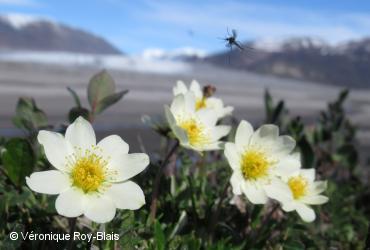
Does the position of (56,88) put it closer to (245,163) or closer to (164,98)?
(164,98)

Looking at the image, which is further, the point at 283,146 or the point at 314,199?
the point at 314,199

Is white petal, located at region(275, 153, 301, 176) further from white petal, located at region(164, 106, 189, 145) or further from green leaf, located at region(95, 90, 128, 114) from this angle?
green leaf, located at region(95, 90, 128, 114)

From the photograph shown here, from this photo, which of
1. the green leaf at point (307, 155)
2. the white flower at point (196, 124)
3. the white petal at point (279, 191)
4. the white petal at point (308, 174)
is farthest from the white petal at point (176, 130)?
the green leaf at point (307, 155)

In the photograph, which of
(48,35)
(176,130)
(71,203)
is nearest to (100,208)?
(71,203)

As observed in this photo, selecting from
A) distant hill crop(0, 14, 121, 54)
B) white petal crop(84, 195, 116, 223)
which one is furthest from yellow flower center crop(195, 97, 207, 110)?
distant hill crop(0, 14, 121, 54)

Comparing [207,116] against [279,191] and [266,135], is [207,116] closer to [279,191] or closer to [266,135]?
[266,135]

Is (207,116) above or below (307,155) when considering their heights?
above
